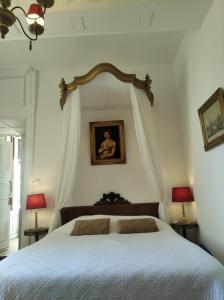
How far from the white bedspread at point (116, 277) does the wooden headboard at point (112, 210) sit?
1.83m

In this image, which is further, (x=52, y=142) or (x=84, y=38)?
(x=52, y=142)

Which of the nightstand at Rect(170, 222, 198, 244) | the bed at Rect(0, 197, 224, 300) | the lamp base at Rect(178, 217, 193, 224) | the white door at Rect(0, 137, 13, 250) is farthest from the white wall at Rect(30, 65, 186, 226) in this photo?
the bed at Rect(0, 197, 224, 300)

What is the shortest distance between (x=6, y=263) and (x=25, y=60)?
3350mm

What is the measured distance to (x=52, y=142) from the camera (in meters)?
4.31

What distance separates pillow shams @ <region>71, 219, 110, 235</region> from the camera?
3201 millimetres

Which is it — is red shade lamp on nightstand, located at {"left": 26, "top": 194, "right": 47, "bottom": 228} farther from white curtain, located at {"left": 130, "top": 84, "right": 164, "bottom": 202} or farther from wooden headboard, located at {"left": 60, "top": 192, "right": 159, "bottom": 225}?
white curtain, located at {"left": 130, "top": 84, "right": 164, "bottom": 202}

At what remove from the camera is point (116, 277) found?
5.70ft

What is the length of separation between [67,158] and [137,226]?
1.36 metres

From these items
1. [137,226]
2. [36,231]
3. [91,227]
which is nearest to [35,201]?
[36,231]

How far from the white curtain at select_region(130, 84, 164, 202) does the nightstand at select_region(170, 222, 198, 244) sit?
0.42 m

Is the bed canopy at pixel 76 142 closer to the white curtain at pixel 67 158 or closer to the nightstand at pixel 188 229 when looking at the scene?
A: the white curtain at pixel 67 158

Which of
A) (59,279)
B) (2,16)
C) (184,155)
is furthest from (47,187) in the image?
(2,16)

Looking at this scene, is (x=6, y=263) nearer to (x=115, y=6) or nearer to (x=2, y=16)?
(x=2, y=16)

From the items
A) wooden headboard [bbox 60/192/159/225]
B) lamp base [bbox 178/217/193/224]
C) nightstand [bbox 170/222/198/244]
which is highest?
wooden headboard [bbox 60/192/159/225]
